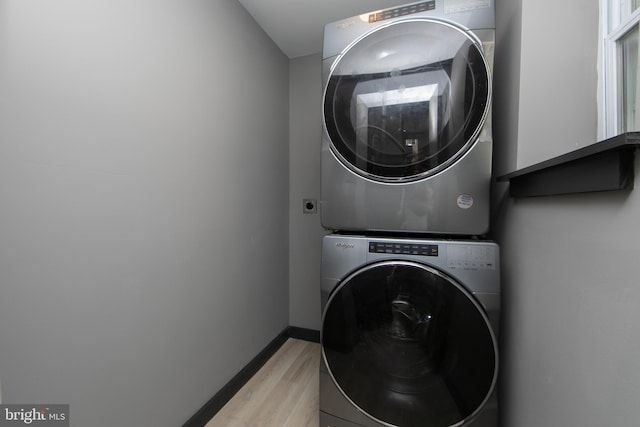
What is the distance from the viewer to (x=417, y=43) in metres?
0.90

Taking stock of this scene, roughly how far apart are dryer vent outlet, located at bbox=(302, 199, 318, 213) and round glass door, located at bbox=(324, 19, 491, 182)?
2.90 feet

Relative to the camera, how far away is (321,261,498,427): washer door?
81 cm

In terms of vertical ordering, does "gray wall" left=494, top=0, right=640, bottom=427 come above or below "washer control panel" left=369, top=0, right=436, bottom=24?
below

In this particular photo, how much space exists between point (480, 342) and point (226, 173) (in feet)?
4.44

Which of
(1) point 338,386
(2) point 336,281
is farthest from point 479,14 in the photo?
(1) point 338,386

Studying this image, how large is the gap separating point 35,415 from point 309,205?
156cm

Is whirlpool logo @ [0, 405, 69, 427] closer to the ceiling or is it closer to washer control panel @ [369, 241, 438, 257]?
washer control panel @ [369, 241, 438, 257]

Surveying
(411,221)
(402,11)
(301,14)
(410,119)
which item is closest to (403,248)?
(411,221)

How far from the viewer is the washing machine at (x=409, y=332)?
803 millimetres

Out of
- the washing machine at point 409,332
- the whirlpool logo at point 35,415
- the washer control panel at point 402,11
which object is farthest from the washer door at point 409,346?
the washer control panel at point 402,11

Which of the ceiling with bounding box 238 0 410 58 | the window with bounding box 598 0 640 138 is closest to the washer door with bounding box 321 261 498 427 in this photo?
the window with bounding box 598 0 640 138

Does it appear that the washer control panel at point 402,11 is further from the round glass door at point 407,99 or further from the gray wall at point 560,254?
the gray wall at point 560,254

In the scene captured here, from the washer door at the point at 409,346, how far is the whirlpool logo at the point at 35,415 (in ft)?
2.73

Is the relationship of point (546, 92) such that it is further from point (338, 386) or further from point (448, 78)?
point (338, 386)
